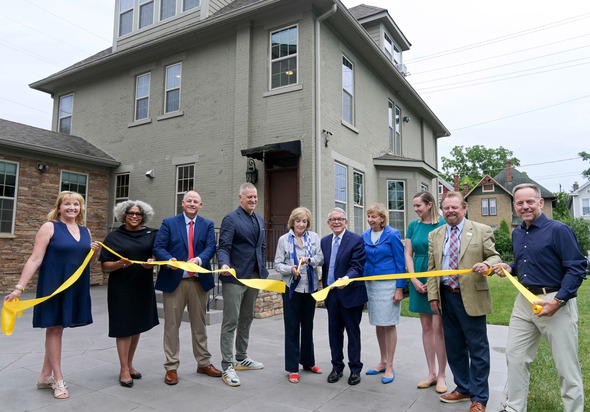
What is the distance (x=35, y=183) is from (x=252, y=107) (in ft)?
21.6

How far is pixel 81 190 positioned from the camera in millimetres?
12352

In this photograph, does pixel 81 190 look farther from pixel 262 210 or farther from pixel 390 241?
pixel 390 241

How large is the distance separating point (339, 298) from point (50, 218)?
2.99 meters

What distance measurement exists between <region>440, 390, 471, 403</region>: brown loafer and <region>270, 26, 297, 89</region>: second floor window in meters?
8.04

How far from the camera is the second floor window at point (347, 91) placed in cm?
1088

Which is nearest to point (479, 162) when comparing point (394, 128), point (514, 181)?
point (514, 181)

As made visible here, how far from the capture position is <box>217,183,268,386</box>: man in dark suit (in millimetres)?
4186

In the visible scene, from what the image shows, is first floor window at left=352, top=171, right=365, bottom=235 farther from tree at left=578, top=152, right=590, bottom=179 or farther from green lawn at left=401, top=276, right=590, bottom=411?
tree at left=578, top=152, right=590, bottom=179

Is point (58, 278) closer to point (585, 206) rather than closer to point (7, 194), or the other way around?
point (7, 194)

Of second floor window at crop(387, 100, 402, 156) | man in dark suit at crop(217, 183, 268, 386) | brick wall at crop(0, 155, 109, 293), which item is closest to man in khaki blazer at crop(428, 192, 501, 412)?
man in dark suit at crop(217, 183, 268, 386)

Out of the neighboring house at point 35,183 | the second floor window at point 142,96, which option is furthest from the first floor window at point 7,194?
the second floor window at point 142,96

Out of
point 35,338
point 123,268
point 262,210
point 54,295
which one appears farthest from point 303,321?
point 262,210

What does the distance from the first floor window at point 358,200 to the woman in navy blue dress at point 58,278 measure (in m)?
8.14

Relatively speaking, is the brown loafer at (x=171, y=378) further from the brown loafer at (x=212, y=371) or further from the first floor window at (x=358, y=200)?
the first floor window at (x=358, y=200)
